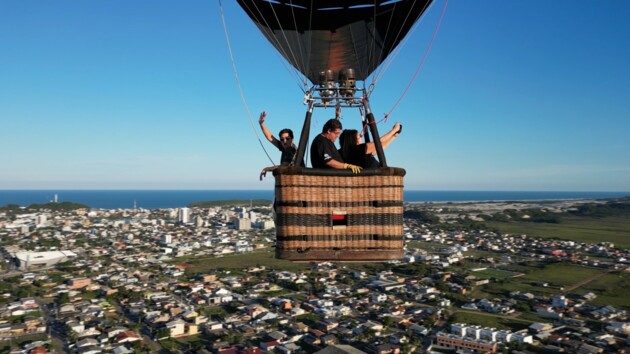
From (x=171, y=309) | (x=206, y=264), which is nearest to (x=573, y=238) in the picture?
(x=206, y=264)

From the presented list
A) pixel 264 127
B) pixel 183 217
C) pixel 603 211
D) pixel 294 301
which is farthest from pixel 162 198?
pixel 264 127

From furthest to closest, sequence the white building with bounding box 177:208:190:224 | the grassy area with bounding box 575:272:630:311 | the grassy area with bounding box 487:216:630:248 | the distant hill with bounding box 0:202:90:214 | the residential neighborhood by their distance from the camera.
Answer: the distant hill with bounding box 0:202:90:214 → the white building with bounding box 177:208:190:224 → the grassy area with bounding box 487:216:630:248 → the grassy area with bounding box 575:272:630:311 → the residential neighborhood

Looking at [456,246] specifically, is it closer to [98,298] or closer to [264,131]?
[98,298]

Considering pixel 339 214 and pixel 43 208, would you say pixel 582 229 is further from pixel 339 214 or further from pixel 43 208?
pixel 43 208

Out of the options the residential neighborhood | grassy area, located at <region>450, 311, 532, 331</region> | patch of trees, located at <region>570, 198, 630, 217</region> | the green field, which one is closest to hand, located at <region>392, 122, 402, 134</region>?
the residential neighborhood

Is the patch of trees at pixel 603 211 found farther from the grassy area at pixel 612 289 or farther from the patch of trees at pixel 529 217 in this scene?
the grassy area at pixel 612 289

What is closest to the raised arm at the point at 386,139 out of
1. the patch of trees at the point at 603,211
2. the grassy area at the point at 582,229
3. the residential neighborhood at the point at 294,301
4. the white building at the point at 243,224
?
the residential neighborhood at the point at 294,301

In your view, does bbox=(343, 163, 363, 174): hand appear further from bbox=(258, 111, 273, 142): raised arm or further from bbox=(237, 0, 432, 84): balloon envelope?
bbox=(237, 0, 432, 84): balloon envelope
